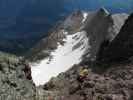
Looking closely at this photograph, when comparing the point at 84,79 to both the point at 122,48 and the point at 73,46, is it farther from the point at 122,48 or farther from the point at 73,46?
the point at 73,46

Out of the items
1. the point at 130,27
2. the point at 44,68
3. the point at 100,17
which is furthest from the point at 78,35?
the point at 130,27

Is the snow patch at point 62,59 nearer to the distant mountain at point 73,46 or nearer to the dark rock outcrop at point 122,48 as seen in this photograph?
the distant mountain at point 73,46

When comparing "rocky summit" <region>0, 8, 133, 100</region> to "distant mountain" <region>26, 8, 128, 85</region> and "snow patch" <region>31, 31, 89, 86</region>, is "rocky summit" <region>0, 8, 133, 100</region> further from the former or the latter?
"snow patch" <region>31, 31, 89, 86</region>

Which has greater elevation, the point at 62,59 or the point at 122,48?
the point at 62,59

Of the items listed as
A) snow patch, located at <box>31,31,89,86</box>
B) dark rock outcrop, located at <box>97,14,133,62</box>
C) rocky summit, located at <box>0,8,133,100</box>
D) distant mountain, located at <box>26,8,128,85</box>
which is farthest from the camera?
distant mountain, located at <box>26,8,128,85</box>

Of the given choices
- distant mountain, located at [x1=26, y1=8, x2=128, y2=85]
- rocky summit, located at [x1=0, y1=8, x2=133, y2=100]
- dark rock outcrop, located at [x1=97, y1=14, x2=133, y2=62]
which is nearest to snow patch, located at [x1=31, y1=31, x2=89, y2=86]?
distant mountain, located at [x1=26, y1=8, x2=128, y2=85]

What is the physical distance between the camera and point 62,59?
93812 millimetres

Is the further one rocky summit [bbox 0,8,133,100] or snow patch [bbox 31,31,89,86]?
snow patch [bbox 31,31,89,86]

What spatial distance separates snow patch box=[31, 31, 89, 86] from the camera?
8162 cm

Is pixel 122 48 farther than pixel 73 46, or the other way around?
pixel 73 46

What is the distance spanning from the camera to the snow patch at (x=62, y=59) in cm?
8162

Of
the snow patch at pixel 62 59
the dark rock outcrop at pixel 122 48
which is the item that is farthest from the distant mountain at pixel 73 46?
the dark rock outcrop at pixel 122 48

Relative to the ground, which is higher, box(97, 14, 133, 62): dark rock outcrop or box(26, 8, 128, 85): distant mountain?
box(26, 8, 128, 85): distant mountain

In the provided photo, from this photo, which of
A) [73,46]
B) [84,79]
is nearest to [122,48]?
[84,79]
